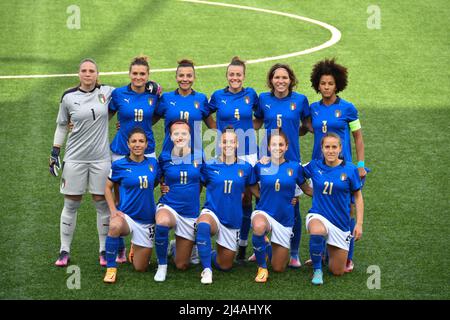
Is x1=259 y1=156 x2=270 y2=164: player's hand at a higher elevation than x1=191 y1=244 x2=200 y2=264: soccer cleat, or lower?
higher

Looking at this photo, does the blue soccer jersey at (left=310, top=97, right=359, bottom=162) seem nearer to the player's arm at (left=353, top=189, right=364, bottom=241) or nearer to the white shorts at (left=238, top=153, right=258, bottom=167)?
the player's arm at (left=353, top=189, right=364, bottom=241)

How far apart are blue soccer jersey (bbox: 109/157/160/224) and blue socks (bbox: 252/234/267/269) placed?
107 centimetres

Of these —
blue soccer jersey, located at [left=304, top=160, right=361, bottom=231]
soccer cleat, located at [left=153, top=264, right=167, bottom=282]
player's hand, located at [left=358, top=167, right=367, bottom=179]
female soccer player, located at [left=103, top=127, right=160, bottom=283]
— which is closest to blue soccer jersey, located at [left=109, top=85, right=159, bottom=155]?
female soccer player, located at [left=103, top=127, right=160, bottom=283]

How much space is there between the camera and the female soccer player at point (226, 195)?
32.5 feet


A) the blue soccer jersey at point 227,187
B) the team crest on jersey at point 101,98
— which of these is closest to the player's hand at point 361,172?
the blue soccer jersey at point 227,187

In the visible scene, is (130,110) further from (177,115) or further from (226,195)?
(226,195)

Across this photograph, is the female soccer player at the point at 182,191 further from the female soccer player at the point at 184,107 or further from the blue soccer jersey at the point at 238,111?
the blue soccer jersey at the point at 238,111

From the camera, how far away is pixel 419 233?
11.0m

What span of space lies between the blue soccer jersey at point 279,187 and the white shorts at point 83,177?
157 cm

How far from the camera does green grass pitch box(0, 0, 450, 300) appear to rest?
969 cm

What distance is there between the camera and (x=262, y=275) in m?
9.73

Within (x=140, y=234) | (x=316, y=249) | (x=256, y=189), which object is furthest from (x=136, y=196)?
(x=316, y=249)

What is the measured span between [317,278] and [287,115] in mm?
1720
